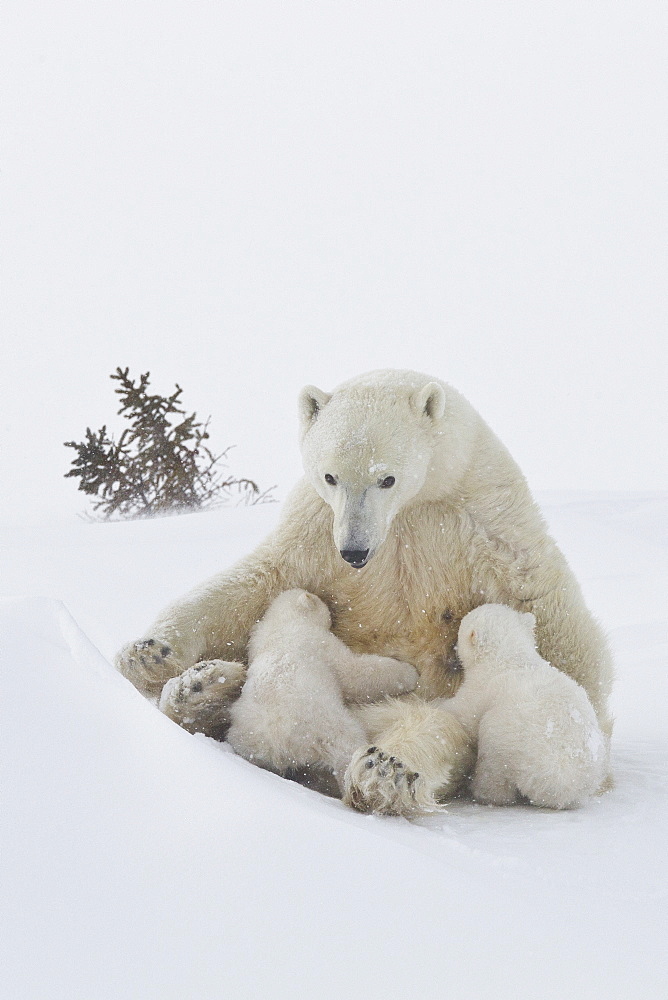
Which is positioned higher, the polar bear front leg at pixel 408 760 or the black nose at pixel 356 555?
the black nose at pixel 356 555

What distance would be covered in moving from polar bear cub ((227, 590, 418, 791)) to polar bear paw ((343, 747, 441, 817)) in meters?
0.24

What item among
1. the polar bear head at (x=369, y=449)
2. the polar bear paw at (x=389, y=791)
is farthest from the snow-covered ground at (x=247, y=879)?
the polar bear head at (x=369, y=449)

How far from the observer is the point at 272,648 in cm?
255

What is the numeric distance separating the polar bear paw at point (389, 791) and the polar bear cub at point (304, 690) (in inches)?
9.5

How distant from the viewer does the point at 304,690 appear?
2363 mm

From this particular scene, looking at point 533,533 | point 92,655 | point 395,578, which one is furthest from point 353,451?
point 92,655

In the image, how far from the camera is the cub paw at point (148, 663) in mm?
2650

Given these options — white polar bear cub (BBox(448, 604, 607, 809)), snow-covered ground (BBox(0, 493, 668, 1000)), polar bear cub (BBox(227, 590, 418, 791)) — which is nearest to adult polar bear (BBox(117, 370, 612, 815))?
polar bear cub (BBox(227, 590, 418, 791))

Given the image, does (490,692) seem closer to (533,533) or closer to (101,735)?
(533,533)

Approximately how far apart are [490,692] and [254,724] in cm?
63

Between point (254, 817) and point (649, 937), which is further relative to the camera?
point (254, 817)

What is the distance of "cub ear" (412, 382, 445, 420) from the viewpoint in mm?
2818

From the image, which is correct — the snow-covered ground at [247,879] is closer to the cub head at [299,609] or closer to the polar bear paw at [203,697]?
the polar bear paw at [203,697]

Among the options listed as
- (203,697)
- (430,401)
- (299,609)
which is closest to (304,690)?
(203,697)
